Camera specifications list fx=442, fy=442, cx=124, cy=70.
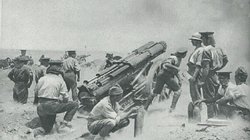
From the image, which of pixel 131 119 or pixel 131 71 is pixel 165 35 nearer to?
pixel 131 71

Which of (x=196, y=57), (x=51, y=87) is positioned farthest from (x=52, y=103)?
(x=196, y=57)

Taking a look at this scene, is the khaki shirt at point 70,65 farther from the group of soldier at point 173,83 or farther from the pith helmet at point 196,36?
the pith helmet at point 196,36

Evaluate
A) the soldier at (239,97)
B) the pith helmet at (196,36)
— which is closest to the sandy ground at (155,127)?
the soldier at (239,97)

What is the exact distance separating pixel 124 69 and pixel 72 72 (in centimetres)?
105

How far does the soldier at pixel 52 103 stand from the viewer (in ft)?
28.0

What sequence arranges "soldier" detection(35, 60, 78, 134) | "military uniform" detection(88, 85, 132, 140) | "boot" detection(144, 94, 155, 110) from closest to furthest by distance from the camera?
"military uniform" detection(88, 85, 132, 140) → "soldier" detection(35, 60, 78, 134) → "boot" detection(144, 94, 155, 110)

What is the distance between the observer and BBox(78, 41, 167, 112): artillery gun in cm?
860

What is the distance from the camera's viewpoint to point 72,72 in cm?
889

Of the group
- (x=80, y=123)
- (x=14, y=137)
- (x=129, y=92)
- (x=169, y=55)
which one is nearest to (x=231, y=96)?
(x=169, y=55)

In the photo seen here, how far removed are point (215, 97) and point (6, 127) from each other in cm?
418

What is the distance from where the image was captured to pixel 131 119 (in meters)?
Result: 8.67

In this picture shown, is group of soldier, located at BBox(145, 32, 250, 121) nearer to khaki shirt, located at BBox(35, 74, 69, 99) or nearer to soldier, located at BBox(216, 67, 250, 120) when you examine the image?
soldier, located at BBox(216, 67, 250, 120)

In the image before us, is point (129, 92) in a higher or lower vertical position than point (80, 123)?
higher

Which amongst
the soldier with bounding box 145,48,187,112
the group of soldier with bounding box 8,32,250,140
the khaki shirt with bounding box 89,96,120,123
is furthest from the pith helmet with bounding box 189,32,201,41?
the khaki shirt with bounding box 89,96,120,123
